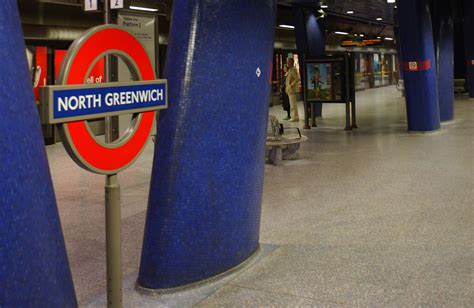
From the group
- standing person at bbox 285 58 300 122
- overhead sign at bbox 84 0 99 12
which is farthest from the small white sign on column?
standing person at bbox 285 58 300 122

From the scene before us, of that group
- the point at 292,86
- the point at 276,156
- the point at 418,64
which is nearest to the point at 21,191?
the point at 276,156

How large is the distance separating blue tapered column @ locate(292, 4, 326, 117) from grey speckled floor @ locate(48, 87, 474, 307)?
774 centimetres

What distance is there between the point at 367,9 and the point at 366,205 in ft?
50.0

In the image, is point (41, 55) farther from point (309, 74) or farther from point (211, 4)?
point (211, 4)

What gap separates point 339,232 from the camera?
4.64 metres

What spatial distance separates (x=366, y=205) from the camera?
5594 mm

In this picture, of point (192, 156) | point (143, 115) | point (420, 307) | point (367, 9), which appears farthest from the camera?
point (367, 9)

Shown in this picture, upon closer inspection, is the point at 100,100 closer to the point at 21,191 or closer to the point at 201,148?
the point at 21,191

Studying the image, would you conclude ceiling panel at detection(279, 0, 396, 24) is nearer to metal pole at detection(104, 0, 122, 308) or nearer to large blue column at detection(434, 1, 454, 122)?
large blue column at detection(434, 1, 454, 122)

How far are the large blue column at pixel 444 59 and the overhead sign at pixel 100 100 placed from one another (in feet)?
41.0

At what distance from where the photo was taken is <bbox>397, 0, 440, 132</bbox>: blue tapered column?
35.9 ft

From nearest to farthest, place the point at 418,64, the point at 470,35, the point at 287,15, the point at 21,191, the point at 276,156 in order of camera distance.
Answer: the point at 21,191 < the point at 276,156 < the point at 418,64 < the point at 287,15 < the point at 470,35

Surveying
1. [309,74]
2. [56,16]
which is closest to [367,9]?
[309,74]

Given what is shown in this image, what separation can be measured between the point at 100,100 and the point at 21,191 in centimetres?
57
